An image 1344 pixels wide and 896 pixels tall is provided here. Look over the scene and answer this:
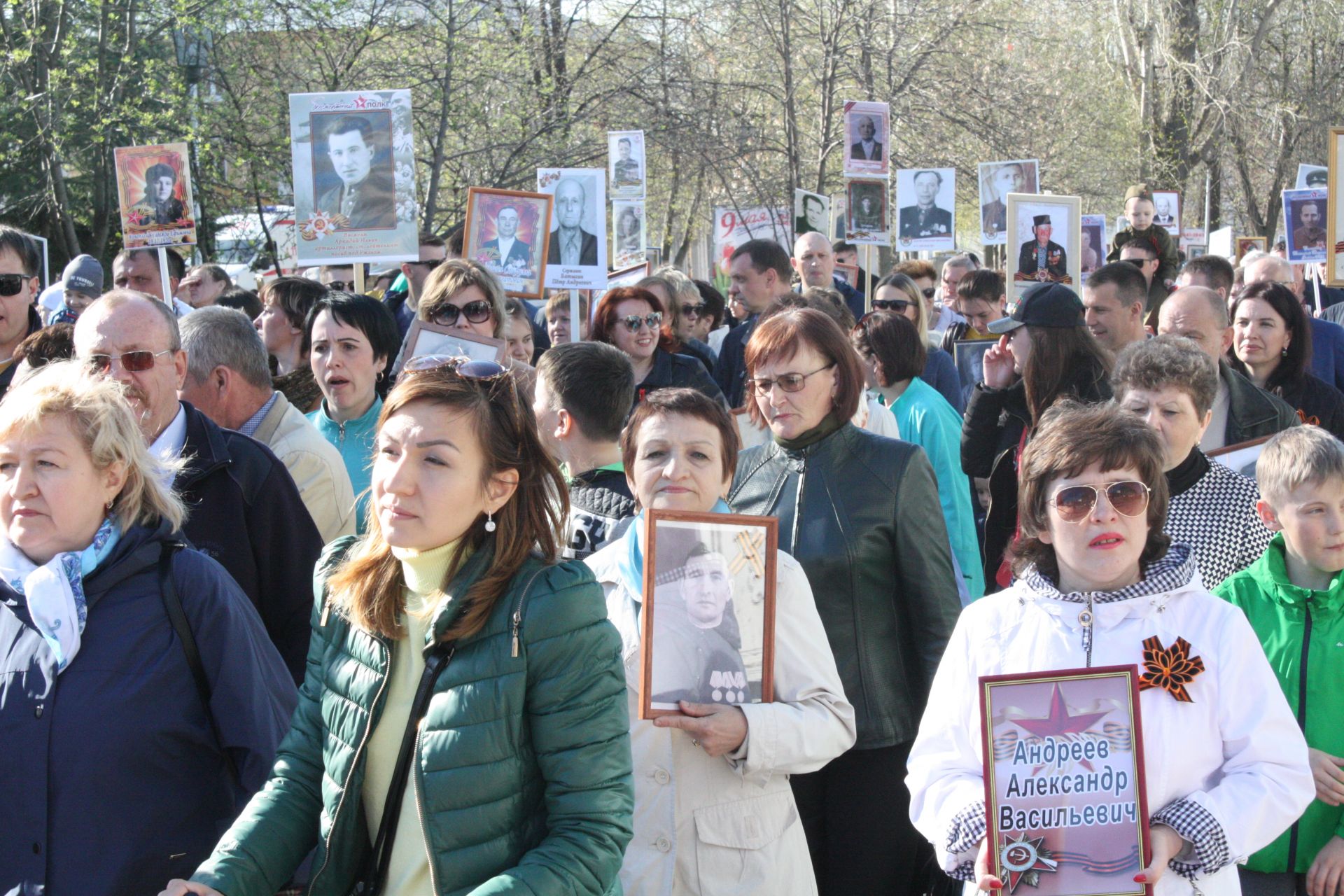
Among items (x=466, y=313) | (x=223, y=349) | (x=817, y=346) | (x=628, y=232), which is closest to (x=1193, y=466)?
(x=817, y=346)

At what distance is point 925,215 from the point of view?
44.2 feet

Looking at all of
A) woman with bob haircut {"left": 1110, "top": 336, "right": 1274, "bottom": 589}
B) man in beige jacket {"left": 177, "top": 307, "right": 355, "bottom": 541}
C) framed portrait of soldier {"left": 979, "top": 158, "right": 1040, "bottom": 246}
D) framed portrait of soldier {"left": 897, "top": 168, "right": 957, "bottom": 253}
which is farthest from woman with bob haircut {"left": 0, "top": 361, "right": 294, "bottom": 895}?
framed portrait of soldier {"left": 979, "top": 158, "right": 1040, "bottom": 246}

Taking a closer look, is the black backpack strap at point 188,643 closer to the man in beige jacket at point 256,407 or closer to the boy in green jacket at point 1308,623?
the man in beige jacket at point 256,407

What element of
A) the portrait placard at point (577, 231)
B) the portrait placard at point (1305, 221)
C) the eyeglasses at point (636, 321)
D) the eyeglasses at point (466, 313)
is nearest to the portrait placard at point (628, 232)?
the portrait placard at point (577, 231)

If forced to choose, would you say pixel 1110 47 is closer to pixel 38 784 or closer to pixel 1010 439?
pixel 1010 439

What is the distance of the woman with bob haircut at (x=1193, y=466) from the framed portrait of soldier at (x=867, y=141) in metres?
7.78

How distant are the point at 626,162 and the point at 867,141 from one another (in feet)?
7.03

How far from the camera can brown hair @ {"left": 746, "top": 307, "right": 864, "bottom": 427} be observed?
4.08m

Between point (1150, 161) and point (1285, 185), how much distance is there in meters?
3.71

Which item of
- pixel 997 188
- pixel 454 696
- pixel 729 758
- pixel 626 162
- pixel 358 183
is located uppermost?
pixel 626 162

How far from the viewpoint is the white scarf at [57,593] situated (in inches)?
109

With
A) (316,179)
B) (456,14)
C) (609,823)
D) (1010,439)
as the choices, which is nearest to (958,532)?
(1010,439)

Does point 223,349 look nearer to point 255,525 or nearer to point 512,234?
point 255,525

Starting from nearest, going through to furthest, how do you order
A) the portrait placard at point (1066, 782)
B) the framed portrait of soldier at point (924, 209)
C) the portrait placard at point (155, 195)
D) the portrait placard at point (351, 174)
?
the portrait placard at point (1066, 782) → the portrait placard at point (351, 174) → the portrait placard at point (155, 195) → the framed portrait of soldier at point (924, 209)
